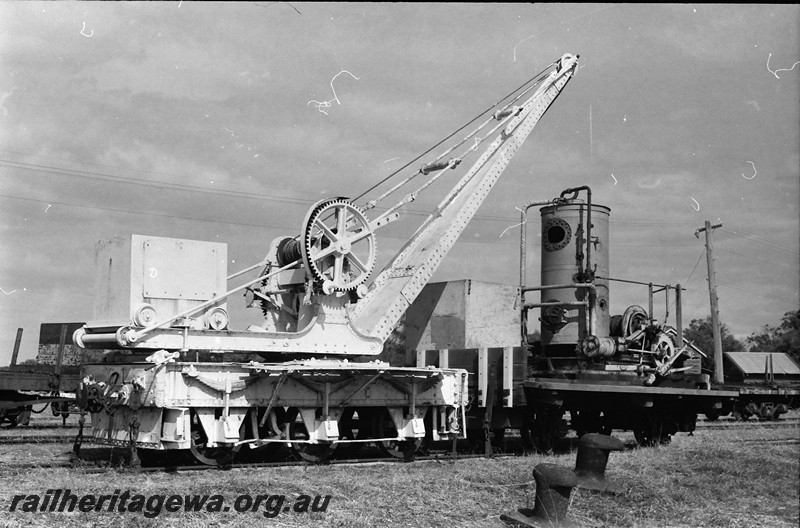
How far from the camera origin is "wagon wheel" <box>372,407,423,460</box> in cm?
1343

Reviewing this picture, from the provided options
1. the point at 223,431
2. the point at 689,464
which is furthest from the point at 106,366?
the point at 689,464

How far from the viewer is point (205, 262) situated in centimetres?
1203

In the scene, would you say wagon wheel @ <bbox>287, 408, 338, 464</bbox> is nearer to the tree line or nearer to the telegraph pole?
the telegraph pole

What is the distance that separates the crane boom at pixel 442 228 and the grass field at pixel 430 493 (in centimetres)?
250

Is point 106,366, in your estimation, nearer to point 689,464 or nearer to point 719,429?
point 689,464

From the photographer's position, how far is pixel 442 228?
50.8 ft

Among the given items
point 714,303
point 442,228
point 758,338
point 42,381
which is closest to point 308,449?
point 442,228

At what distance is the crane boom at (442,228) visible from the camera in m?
14.1

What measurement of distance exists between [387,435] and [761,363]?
83.8ft

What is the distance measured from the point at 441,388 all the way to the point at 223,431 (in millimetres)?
3743

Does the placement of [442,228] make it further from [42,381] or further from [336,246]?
[42,381]

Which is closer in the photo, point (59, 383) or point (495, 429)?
point (495, 429)

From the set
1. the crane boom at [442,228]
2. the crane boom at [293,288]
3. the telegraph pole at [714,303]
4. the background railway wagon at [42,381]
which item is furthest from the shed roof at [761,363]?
the background railway wagon at [42,381]

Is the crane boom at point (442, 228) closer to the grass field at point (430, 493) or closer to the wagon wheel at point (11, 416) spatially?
the grass field at point (430, 493)
